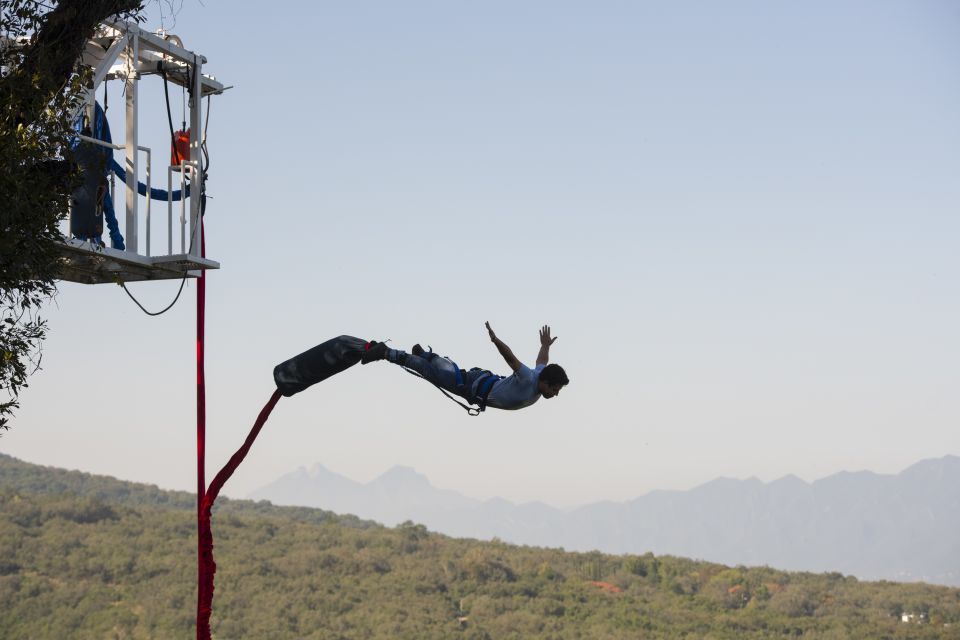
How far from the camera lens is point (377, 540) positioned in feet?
337

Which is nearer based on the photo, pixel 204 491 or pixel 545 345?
pixel 545 345

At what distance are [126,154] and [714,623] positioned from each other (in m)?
75.3

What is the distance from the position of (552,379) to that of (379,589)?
266ft

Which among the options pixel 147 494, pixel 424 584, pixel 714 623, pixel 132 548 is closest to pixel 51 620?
pixel 132 548

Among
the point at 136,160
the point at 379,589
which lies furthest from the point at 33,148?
the point at 379,589

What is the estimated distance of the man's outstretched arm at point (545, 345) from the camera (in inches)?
461

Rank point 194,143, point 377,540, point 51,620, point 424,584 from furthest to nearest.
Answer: point 377,540
point 424,584
point 51,620
point 194,143

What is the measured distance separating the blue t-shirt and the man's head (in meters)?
0.05

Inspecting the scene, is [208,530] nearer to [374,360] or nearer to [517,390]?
[374,360]

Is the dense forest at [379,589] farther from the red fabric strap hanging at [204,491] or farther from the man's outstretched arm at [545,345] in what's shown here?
the man's outstretched arm at [545,345]

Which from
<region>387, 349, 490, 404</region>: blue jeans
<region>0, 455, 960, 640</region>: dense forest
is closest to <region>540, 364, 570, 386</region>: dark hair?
<region>387, 349, 490, 404</region>: blue jeans

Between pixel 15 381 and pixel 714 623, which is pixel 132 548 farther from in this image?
pixel 15 381

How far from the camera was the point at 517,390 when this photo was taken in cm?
1167

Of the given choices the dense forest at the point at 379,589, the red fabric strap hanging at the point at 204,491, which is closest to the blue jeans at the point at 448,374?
the red fabric strap hanging at the point at 204,491
